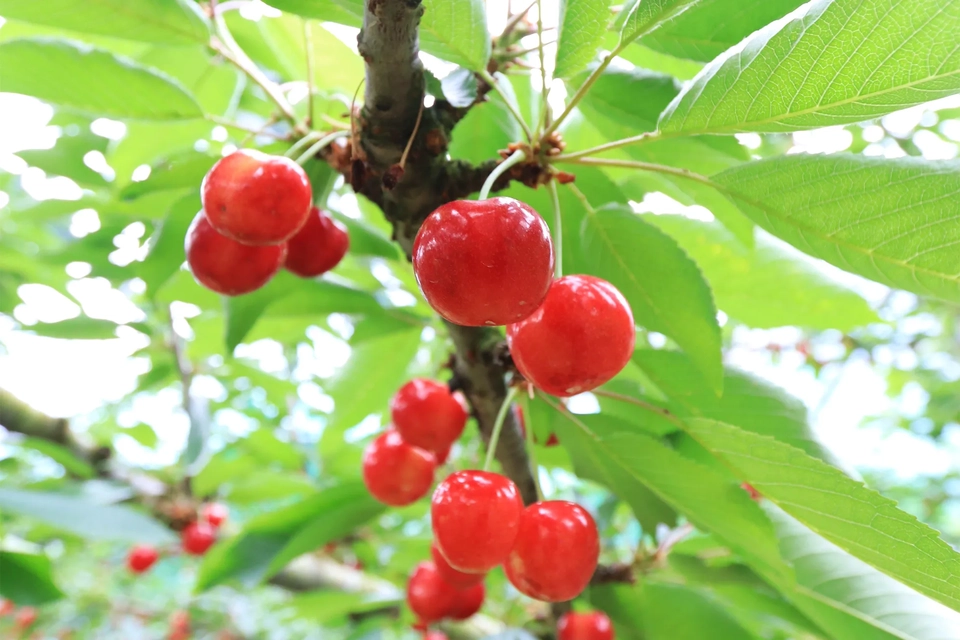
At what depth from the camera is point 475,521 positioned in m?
0.91

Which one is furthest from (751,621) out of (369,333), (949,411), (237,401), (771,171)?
(237,401)

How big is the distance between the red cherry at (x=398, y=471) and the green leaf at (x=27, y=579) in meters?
0.79

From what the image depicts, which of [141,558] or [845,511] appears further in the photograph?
[141,558]

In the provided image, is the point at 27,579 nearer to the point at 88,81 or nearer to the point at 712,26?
the point at 88,81

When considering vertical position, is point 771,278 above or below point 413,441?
above

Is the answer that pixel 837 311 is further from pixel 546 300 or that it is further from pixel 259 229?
pixel 259 229

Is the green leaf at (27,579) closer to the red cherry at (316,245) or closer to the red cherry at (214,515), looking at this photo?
the red cherry at (316,245)

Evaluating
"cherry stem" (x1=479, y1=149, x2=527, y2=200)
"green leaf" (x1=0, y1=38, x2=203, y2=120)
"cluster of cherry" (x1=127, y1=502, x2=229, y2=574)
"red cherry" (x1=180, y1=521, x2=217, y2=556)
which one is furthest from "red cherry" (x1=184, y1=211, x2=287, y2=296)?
"red cherry" (x1=180, y1=521, x2=217, y2=556)

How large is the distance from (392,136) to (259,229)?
22 cm

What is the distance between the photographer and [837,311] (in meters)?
1.39

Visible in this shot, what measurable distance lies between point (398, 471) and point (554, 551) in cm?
48

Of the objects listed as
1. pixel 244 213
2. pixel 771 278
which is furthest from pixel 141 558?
pixel 771 278

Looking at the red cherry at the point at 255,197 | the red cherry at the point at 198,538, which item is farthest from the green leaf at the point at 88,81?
the red cherry at the point at 198,538

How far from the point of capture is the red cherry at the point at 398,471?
1.33 meters
